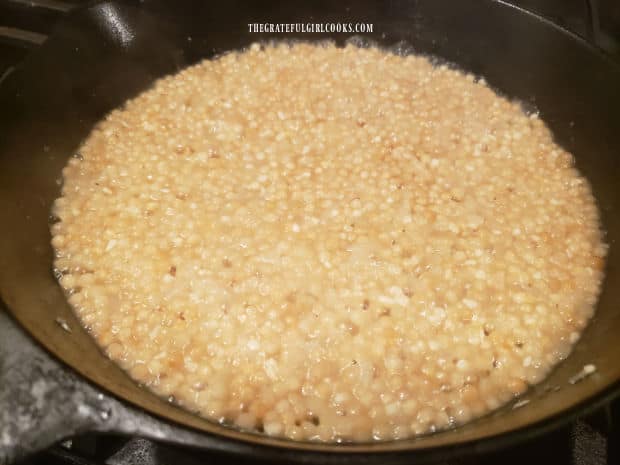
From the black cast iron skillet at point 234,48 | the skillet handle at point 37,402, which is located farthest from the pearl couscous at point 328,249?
the skillet handle at point 37,402

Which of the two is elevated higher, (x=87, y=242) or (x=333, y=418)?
(x=87, y=242)

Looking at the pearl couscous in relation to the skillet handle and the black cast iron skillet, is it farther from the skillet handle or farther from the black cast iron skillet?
the skillet handle

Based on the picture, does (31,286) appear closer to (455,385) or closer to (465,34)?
(455,385)

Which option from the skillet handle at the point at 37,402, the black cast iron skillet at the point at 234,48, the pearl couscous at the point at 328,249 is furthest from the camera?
the pearl couscous at the point at 328,249

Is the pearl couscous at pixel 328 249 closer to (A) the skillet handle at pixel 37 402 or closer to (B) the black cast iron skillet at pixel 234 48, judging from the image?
(B) the black cast iron skillet at pixel 234 48

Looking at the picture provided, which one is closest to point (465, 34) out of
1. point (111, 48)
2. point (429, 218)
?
point (429, 218)

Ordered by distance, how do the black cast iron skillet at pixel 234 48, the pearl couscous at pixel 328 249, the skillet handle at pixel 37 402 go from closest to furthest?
the skillet handle at pixel 37 402 → the black cast iron skillet at pixel 234 48 → the pearl couscous at pixel 328 249
